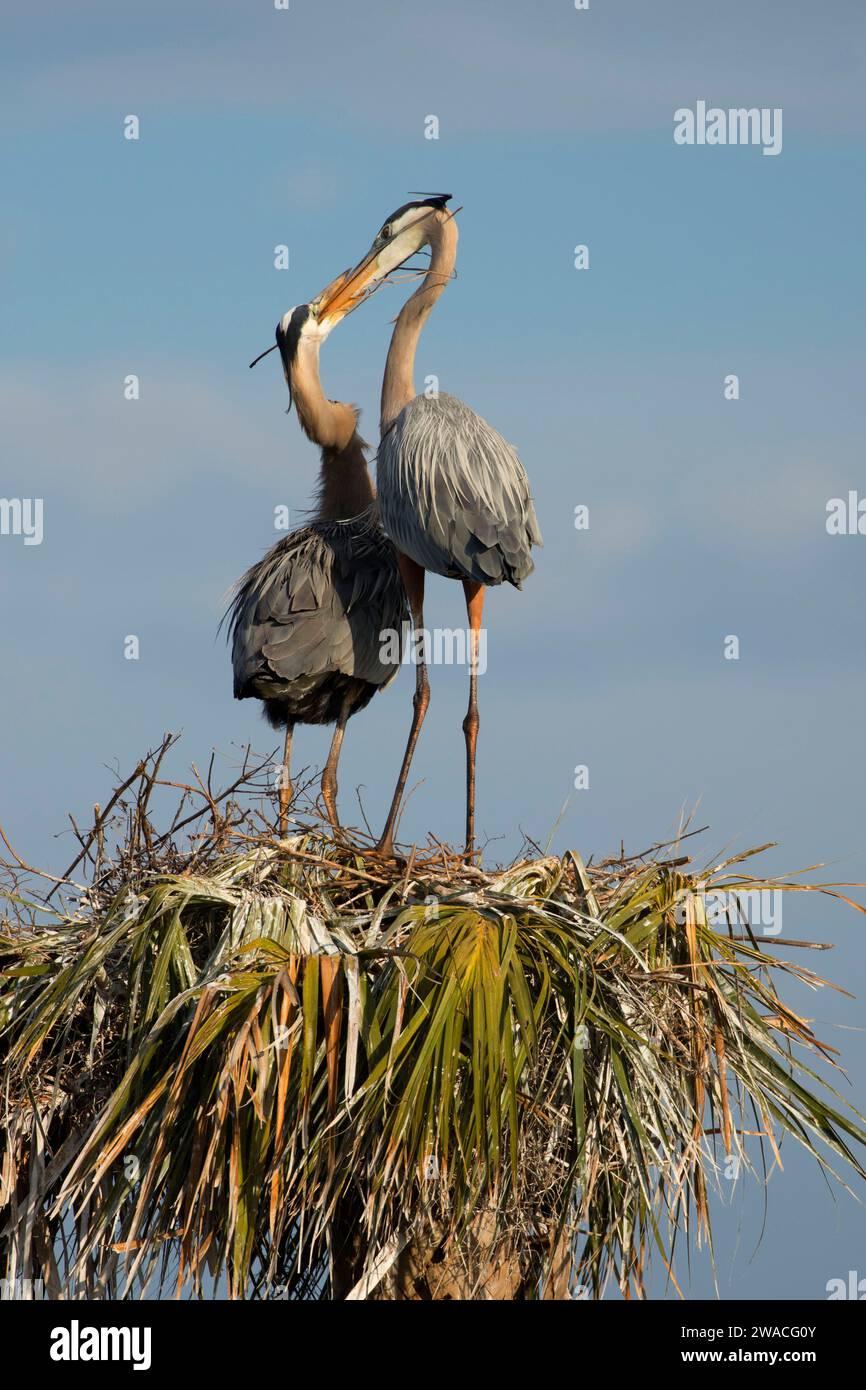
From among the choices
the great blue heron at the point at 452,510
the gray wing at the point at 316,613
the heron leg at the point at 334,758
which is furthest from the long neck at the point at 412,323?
the heron leg at the point at 334,758

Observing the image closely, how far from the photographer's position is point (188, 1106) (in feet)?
22.8

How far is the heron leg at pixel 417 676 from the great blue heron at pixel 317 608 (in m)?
0.21

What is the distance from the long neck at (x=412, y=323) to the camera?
1015 centimetres

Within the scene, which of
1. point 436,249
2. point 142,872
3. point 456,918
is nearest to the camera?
point 456,918

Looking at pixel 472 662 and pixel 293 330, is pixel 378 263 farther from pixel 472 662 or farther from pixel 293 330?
pixel 472 662

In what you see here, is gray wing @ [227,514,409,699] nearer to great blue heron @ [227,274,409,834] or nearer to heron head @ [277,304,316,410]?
great blue heron @ [227,274,409,834]

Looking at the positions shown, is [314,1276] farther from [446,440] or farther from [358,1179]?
[446,440]

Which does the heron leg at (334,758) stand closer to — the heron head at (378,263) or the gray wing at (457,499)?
the gray wing at (457,499)

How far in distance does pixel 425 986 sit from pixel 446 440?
3414 mm

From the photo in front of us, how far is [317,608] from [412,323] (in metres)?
1.86

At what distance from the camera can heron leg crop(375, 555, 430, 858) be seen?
8.95 meters

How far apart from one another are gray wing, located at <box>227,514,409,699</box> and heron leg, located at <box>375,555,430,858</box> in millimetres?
207
